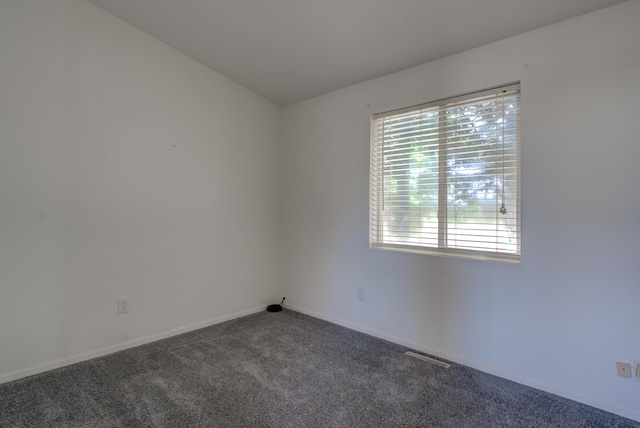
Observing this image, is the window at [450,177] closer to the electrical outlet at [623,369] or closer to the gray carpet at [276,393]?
the electrical outlet at [623,369]

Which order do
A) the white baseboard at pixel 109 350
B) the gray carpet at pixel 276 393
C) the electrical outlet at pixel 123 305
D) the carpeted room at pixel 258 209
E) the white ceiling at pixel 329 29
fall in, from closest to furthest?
the gray carpet at pixel 276 393 → the carpeted room at pixel 258 209 → the white ceiling at pixel 329 29 → the white baseboard at pixel 109 350 → the electrical outlet at pixel 123 305

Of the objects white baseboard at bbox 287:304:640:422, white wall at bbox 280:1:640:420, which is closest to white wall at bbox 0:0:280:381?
white baseboard at bbox 287:304:640:422

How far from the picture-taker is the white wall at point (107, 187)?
213 cm

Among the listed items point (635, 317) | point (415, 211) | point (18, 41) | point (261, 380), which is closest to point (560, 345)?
point (635, 317)

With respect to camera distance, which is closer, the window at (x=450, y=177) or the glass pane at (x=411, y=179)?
the window at (x=450, y=177)

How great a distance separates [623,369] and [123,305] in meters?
3.38

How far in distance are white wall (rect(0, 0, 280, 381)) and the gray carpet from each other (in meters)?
0.33

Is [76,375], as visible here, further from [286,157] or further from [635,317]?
[635,317]

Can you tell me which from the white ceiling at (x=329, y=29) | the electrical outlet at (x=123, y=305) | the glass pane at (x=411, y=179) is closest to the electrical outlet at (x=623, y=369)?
the glass pane at (x=411, y=179)

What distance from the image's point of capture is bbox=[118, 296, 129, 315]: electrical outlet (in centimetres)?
255

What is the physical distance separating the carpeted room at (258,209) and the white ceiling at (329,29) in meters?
0.07

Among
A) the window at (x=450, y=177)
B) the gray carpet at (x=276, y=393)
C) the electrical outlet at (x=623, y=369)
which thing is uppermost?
the window at (x=450, y=177)

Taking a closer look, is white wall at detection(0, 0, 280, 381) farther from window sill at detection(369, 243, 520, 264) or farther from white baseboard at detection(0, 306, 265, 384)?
window sill at detection(369, 243, 520, 264)

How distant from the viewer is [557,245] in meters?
1.95
